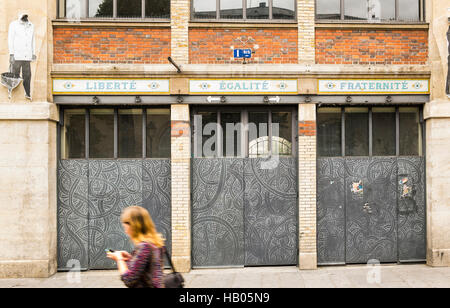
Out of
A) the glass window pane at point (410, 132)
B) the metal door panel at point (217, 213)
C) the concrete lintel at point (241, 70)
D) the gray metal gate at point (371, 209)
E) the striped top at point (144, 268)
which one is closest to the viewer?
the striped top at point (144, 268)

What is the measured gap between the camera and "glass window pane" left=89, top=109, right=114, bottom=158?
30.2 ft

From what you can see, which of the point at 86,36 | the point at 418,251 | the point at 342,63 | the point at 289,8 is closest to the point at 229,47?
the point at 289,8

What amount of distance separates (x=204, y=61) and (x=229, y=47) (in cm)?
66

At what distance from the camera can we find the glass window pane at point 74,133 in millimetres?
9242

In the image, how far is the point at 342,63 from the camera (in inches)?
360

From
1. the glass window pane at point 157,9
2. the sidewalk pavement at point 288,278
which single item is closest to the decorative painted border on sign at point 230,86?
the glass window pane at point 157,9

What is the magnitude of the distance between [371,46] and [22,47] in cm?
779

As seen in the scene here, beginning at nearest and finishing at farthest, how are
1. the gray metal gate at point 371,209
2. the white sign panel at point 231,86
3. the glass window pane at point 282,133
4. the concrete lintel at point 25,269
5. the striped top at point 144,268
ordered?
the striped top at point 144,268
the concrete lintel at point 25,269
the white sign panel at point 231,86
the gray metal gate at point 371,209
the glass window pane at point 282,133

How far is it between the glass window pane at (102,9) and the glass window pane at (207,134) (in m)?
3.14

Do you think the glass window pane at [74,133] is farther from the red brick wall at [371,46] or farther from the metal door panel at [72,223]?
the red brick wall at [371,46]

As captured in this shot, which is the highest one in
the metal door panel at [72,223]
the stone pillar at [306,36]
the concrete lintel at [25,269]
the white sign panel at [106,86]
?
the stone pillar at [306,36]

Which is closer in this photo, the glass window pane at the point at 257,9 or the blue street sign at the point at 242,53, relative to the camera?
the blue street sign at the point at 242,53

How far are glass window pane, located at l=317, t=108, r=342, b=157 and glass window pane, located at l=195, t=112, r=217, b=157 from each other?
2.46 m

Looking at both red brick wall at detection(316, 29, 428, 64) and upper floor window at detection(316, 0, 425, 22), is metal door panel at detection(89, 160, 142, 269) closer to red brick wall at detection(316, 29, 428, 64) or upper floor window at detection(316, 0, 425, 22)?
red brick wall at detection(316, 29, 428, 64)
